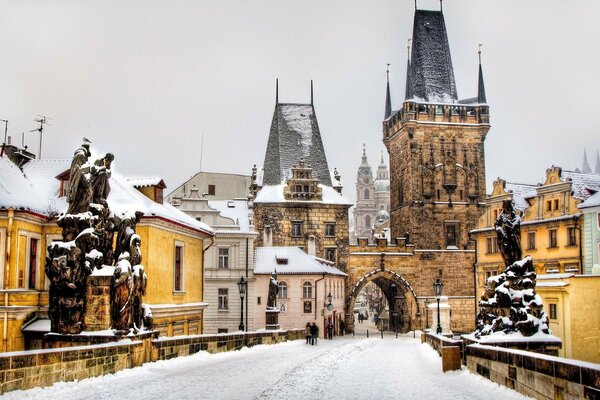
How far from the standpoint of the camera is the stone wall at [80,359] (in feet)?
33.1

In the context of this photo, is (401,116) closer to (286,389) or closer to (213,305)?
(213,305)

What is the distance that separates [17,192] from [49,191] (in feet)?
10.1

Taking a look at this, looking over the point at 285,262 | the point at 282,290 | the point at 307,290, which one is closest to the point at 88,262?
the point at 282,290

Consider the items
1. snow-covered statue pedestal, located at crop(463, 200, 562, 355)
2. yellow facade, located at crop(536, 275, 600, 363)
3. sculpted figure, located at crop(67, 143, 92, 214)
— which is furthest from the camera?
yellow facade, located at crop(536, 275, 600, 363)

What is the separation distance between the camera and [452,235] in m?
63.4

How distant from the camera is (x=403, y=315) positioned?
61.6m

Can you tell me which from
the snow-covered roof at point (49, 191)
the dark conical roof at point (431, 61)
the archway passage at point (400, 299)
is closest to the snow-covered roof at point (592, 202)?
the snow-covered roof at point (49, 191)

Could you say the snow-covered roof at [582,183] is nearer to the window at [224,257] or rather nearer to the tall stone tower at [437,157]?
the window at [224,257]

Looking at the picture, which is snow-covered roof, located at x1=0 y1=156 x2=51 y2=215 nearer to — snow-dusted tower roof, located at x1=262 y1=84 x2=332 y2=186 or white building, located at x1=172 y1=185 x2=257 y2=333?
white building, located at x1=172 y1=185 x2=257 y2=333

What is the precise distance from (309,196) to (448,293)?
44.4 feet

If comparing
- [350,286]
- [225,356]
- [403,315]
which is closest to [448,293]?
[403,315]

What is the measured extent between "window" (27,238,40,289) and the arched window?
2659 centimetres

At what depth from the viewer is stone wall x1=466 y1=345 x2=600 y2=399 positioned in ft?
27.2

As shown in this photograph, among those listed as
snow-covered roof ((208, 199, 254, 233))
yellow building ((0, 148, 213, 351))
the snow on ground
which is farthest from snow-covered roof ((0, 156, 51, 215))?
snow-covered roof ((208, 199, 254, 233))
